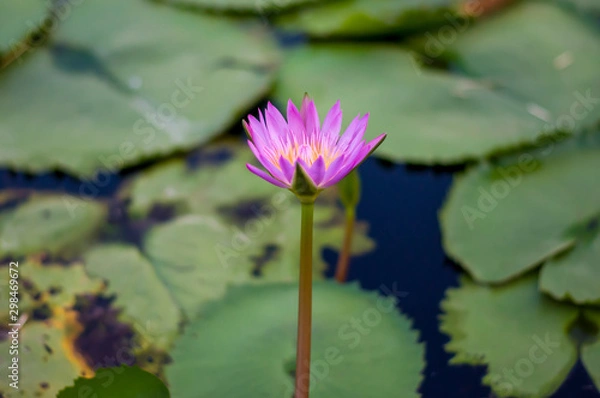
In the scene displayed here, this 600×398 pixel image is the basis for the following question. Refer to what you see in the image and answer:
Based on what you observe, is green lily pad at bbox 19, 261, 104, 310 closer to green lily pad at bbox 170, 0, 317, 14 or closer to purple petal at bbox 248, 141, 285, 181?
purple petal at bbox 248, 141, 285, 181

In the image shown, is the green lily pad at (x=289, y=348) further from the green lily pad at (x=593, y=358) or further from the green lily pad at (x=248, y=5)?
the green lily pad at (x=248, y=5)

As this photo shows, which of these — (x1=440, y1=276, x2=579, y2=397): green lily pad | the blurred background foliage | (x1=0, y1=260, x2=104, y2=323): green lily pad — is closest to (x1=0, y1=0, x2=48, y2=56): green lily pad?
the blurred background foliage

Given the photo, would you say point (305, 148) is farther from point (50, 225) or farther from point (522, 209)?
point (50, 225)

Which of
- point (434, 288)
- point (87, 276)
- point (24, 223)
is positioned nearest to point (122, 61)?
point (24, 223)

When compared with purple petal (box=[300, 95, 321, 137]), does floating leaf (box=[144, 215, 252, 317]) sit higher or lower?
lower

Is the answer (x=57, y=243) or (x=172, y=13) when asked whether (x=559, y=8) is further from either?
(x=57, y=243)

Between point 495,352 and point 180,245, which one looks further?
point 180,245

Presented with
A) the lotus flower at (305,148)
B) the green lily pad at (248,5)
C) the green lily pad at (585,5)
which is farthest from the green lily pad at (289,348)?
the green lily pad at (585,5)
